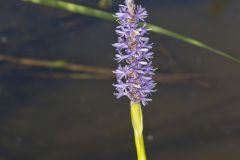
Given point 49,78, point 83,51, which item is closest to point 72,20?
point 83,51

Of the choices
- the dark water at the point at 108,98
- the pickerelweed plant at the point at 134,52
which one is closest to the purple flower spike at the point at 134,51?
the pickerelweed plant at the point at 134,52

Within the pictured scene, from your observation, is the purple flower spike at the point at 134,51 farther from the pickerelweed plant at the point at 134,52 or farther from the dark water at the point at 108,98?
the dark water at the point at 108,98

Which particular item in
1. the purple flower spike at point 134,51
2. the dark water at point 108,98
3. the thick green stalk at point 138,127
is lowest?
the thick green stalk at point 138,127

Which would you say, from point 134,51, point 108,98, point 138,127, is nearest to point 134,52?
point 134,51

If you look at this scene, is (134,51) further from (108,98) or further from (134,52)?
(108,98)

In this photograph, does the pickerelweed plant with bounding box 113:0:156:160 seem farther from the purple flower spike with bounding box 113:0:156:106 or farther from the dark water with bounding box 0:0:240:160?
the dark water with bounding box 0:0:240:160

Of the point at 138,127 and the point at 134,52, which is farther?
the point at 138,127

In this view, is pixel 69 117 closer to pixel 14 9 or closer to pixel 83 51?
pixel 83 51

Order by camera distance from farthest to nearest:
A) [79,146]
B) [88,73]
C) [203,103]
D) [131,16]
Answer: [88,73] < [203,103] < [79,146] < [131,16]

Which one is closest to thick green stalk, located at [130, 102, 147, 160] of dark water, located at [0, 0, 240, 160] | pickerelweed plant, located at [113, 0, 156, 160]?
pickerelweed plant, located at [113, 0, 156, 160]
